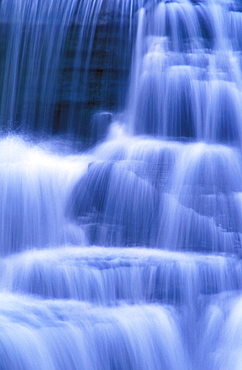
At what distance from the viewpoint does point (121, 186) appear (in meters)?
7.24

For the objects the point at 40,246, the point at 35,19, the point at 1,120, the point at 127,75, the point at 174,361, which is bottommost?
the point at 174,361

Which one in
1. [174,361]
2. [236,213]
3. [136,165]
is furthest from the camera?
[136,165]

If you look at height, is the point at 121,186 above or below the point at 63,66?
below

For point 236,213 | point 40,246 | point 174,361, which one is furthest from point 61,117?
point 174,361

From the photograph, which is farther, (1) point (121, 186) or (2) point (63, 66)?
(2) point (63, 66)

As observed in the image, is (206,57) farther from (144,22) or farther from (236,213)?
(236,213)

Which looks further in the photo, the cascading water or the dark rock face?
the dark rock face

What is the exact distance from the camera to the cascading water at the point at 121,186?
18.5 feet

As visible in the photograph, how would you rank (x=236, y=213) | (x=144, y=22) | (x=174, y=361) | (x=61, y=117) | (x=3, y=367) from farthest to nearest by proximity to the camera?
(x=144, y=22) → (x=61, y=117) → (x=236, y=213) → (x=174, y=361) → (x=3, y=367)

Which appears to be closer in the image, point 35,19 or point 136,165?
point 136,165

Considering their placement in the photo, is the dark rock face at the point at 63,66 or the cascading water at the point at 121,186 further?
the dark rock face at the point at 63,66

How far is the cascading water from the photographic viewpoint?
18.5 feet

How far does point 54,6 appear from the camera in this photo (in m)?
9.32

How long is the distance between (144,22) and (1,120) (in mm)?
2405
